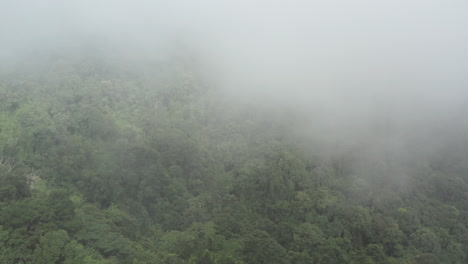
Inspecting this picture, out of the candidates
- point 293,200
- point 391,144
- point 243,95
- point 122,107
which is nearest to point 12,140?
point 122,107

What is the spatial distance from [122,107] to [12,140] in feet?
51.0

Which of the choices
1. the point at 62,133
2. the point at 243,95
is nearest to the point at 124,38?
the point at 243,95

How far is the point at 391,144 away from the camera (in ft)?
190

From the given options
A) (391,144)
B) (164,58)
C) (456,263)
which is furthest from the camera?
(164,58)

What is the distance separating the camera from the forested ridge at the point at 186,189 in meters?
30.2

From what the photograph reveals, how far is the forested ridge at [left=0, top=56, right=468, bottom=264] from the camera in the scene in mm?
30156

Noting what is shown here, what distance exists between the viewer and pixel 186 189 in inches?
1601

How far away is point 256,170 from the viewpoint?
143 feet

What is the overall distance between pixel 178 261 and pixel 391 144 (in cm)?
3935

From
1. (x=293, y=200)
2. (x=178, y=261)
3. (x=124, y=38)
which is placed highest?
(x=124, y=38)

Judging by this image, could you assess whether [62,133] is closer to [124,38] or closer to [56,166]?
[56,166]

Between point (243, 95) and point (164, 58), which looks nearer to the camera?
point (243, 95)

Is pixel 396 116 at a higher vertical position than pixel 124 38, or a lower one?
lower

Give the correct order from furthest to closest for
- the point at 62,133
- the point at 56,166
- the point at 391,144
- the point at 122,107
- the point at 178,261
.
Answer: the point at 391,144 < the point at 122,107 < the point at 62,133 < the point at 56,166 < the point at 178,261
